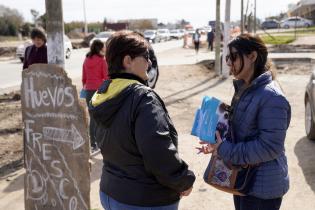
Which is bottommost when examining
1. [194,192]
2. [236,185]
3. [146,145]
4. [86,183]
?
[194,192]

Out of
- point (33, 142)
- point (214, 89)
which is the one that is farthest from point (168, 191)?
point (214, 89)

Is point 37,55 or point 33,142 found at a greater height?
point 37,55

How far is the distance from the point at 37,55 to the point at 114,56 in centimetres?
535

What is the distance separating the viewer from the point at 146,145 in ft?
7.16

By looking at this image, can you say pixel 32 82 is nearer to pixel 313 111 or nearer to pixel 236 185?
pixel 236 185

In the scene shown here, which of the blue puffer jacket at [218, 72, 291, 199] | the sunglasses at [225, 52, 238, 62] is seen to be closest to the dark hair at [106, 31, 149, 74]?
the sunglasses at [225, 52, 238, 62]

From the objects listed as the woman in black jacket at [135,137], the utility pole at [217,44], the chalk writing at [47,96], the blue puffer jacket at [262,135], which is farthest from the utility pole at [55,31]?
the utility pole at [217,44]

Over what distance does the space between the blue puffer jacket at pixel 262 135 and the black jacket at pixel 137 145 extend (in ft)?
1.36

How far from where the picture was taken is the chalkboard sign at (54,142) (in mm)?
3658

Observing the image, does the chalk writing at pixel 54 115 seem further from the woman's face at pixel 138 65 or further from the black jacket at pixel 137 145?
the woman's face at pixel 138 65

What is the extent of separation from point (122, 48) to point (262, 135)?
90 cm

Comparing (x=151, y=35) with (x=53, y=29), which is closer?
(x=53, y=29)

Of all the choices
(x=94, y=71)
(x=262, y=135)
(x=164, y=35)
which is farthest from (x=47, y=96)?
(x=164, y=35)

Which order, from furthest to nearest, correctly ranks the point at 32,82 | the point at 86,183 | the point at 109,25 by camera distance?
the point at 109,25, the point at 32,82, the point at 86,183
